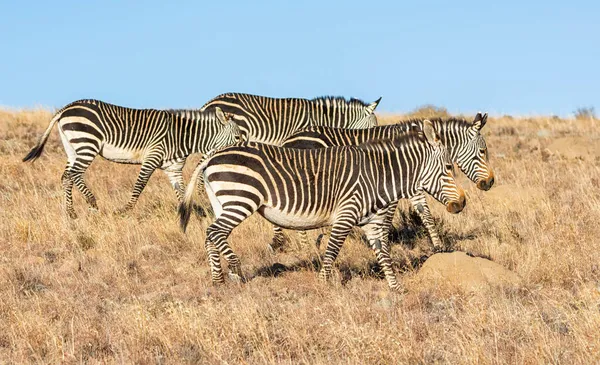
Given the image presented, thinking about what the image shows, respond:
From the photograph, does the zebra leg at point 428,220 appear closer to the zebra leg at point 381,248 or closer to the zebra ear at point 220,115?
the zebra leg at point 381,248

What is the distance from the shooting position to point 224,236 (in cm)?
902

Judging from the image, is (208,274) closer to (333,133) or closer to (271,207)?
(271,207)

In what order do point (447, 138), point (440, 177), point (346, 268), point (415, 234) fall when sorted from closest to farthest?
1. point (440, 177)
2. point (346, 268)
3. point (447, 138)
4. point (415, 234)

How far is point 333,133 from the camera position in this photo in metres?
11.4

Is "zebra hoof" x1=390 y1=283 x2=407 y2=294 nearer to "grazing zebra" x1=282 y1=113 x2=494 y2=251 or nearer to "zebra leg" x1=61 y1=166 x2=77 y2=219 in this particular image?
"grazing zebra" x1=282 y1=113 x2=494 y2=251

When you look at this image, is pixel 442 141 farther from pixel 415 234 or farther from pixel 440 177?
Answer: pixel 440 177

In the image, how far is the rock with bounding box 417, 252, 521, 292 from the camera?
28.7 feet

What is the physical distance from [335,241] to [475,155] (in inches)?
143

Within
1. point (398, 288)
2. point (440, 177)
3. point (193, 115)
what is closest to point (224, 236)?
point (398, 288)

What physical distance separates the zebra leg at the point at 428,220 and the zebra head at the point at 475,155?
834 mm

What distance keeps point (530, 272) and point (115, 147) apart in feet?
26.2

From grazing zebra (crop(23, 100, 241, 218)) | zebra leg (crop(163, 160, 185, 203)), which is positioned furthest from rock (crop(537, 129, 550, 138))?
zebra leg (crop(163, 160, 185, 203))

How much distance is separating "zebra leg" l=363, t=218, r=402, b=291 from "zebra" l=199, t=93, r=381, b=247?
4.95m

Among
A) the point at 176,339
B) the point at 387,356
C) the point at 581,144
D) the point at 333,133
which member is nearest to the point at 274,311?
the point at 176,339
